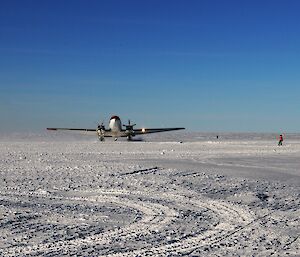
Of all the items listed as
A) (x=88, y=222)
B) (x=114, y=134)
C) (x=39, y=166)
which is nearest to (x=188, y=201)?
(x=88, y=222)

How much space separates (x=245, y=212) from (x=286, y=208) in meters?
1.50

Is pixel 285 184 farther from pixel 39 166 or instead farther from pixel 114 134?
pixel 114 134

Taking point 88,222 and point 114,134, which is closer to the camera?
point 88,222

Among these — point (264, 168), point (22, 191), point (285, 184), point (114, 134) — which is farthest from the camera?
point (114, 134)

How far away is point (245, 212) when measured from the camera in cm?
1166

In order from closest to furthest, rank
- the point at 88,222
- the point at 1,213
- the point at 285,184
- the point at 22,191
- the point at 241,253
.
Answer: the point at 241,253
the point at 88,222
the point at 1,213
the point at 22,191
the point at 285,184

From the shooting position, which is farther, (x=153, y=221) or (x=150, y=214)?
(x=150, y=214)

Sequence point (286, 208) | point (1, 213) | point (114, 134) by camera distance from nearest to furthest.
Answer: point (1, 213) < point (286, 208) < point (114, 134)

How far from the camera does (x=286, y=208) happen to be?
12297 millimetres

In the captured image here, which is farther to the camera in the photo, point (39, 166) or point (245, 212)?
point (39, 166)

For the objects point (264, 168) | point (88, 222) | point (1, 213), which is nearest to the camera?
point (88, 222)

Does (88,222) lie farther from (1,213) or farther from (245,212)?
(245,212)

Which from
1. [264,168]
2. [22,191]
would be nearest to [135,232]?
[22,191]

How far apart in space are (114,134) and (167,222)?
70421 millimetres
